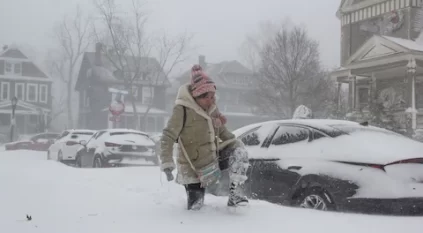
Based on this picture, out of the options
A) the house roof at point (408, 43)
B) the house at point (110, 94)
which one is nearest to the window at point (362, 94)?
the house roof at point (408, 43)

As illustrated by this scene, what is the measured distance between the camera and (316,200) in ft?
17.1

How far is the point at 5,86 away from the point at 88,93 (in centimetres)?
925

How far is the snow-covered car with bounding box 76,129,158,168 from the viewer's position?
39.2 ft

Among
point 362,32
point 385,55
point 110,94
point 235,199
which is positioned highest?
point 362,32

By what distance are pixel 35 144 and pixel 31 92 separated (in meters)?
23.3

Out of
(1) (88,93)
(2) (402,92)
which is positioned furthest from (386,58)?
(1) (88,93)

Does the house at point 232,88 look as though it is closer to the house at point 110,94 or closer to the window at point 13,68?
the house at point 110,94

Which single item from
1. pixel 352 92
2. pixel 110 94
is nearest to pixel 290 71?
pixel 352 92

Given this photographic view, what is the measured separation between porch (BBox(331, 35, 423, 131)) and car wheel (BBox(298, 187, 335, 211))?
1149cm

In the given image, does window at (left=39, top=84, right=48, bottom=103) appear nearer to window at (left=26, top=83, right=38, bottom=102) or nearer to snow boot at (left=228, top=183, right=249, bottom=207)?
window at (left=26, top=83, right=38, bottom=102)

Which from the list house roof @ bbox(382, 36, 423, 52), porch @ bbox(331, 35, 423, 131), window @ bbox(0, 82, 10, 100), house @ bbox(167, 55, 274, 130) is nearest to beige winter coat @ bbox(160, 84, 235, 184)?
porch @ bbox(331, 35, 423, 131)

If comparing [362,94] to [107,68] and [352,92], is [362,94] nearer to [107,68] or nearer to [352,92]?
[352,92]

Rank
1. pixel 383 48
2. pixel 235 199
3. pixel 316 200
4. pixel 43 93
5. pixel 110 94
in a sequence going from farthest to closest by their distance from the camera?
pixel 43 93 → pixel 110 94 → pixel 383 48 → pixel 316 200 → pixel 235 199

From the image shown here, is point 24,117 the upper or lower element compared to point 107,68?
lower
